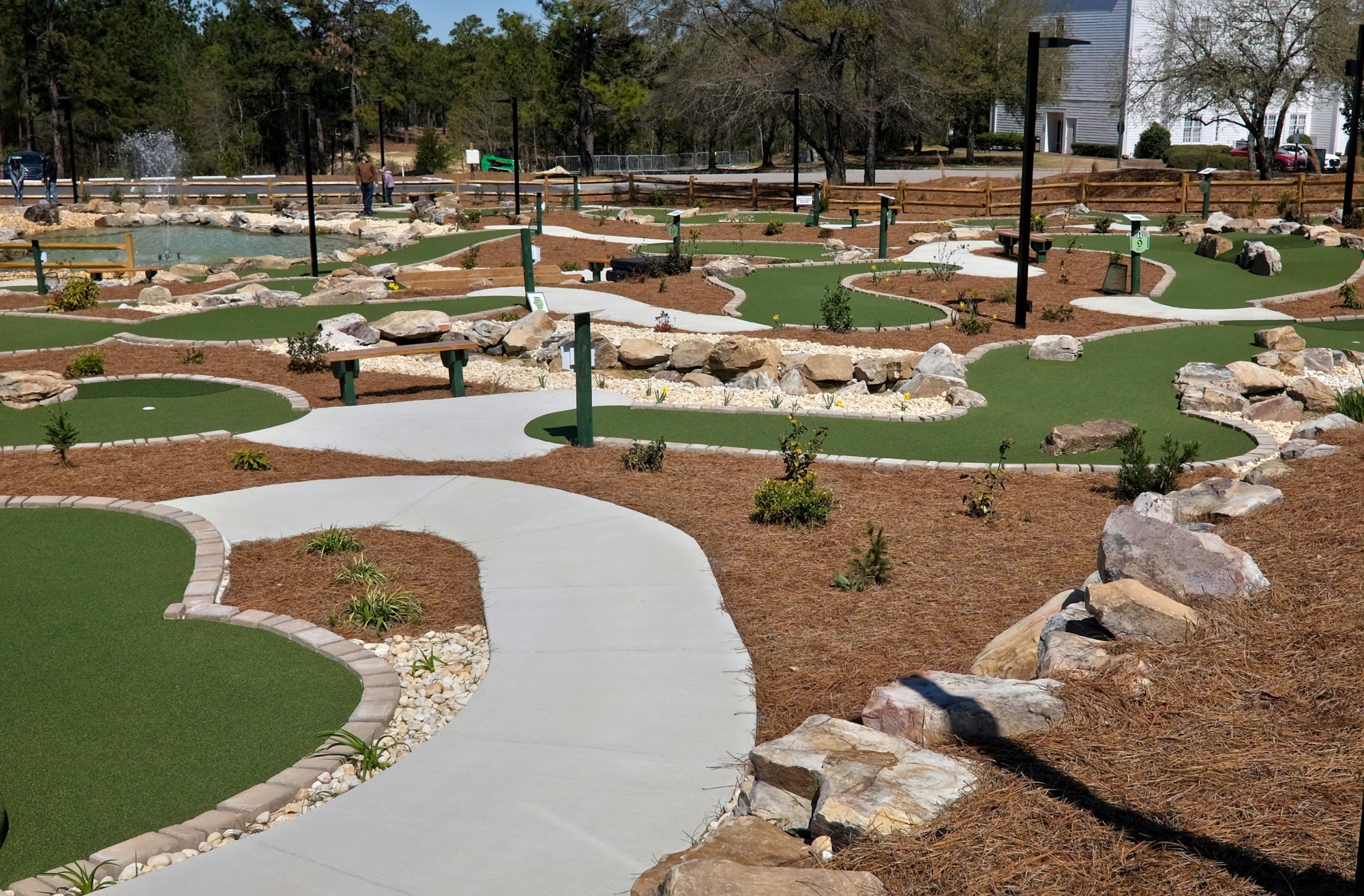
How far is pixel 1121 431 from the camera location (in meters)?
9.08

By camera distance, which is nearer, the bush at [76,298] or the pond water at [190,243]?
the bush at [76,298]

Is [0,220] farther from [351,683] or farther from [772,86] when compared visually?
[351,683]

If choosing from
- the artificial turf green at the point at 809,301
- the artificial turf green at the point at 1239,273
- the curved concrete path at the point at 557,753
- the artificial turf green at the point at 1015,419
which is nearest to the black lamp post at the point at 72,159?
the artificial turf green at the point at 809,301

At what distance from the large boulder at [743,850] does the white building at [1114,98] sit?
49.0 meters

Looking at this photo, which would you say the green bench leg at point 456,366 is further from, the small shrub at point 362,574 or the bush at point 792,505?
the small shrub at point 362,574

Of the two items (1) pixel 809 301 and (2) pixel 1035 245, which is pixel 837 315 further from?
(2) pixel 1035 245

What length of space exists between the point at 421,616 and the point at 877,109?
3208cm

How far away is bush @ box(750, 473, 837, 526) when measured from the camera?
7039mm

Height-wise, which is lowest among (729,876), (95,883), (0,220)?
(95,883)

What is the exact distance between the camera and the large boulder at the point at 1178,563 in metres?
4.84

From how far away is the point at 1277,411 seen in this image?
10141 mm

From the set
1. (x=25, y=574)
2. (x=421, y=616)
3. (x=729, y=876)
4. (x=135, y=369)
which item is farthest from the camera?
(x=135, y=369)

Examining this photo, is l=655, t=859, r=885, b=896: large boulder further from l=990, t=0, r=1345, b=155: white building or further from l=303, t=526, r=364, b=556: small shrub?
l=990, t=0, r=1345, b=155: white building

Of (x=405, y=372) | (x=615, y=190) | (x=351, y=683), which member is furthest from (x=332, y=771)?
(x=615, y=190)
